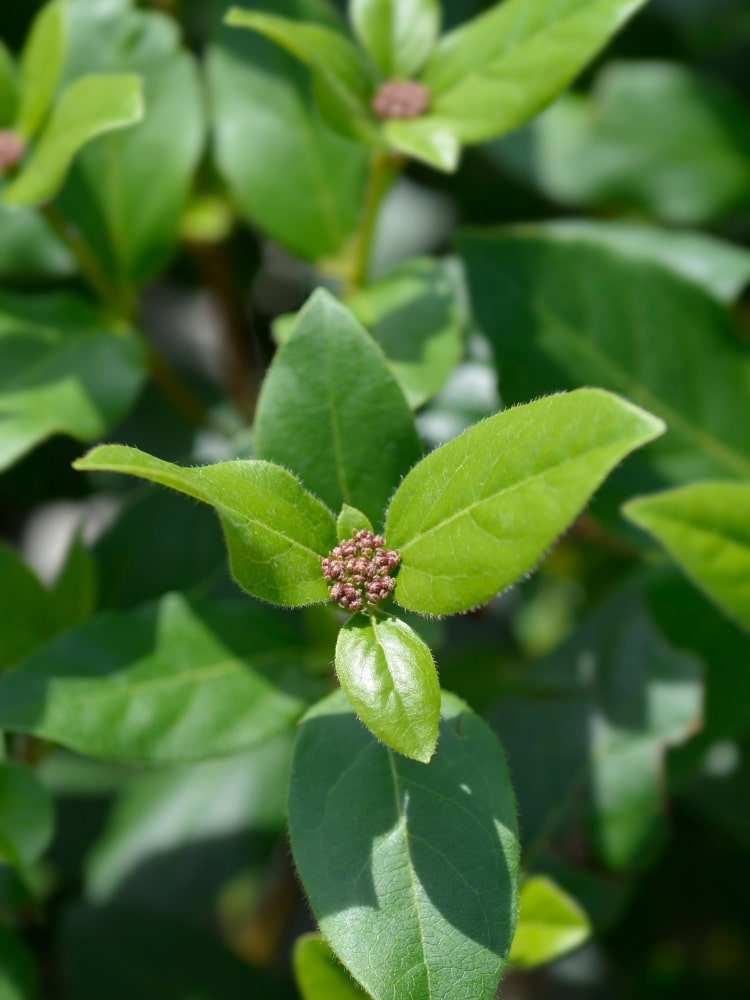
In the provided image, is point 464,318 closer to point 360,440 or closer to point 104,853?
point 360,440

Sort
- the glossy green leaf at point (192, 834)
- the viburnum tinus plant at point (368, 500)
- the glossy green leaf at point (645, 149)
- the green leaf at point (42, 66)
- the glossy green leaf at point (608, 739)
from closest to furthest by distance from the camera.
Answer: the viburnum tinus plant at point (368, 500), the green leaf at point (42, 66), the glossy green leaf at point (608, 739), the glossy green leaf at point (192, 834), the glossy green leaf at point (645, 149)

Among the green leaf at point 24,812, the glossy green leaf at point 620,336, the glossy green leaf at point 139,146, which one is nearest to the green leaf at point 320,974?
the green leaf at point 24,812

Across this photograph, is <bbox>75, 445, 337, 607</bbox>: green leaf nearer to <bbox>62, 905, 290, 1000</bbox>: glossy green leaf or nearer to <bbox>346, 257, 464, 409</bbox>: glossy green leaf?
<bbox>346, 257, 464, 409</bbox>: glossy green leaf

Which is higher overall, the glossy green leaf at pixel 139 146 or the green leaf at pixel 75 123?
the green leaf at pixel 75 123

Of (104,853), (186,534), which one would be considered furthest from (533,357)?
(104,853)

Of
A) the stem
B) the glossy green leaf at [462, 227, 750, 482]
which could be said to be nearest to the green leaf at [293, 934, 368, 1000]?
the glossy green leaf at [462, 227, 750, 482]

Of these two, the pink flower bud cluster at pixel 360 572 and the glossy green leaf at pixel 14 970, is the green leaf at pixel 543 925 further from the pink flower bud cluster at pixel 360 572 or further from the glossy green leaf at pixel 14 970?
the glossy green leaf at pixel 14 970

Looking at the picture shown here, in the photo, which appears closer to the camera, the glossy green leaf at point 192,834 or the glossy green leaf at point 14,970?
the glossy green leaf at point 14,970
